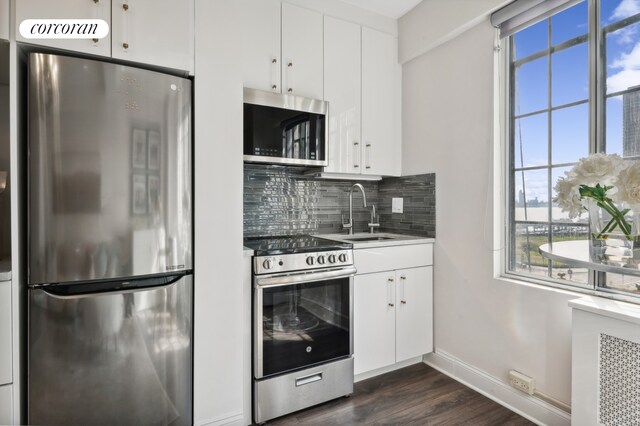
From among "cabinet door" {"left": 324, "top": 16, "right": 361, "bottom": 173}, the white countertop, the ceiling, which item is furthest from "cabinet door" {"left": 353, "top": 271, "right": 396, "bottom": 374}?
the ceiling

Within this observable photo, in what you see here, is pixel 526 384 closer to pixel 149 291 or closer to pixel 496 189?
pixel 496 189

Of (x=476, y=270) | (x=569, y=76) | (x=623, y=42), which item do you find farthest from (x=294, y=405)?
(x=623, y=42)

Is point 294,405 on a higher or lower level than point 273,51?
lower

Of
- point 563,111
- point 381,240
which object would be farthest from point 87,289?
point 563,111

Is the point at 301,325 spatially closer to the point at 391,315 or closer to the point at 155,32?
the point at 391,315

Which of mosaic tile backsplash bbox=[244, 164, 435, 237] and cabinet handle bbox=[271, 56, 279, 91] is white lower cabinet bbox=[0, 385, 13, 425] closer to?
mosaic tile backsplash bbox=[244, 164, 435, 237]

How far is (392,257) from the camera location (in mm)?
2455

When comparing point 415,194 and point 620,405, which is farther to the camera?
point 415,194

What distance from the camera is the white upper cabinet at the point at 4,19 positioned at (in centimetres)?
139

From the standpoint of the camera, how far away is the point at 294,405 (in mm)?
2002

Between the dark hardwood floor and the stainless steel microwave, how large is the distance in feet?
5.26

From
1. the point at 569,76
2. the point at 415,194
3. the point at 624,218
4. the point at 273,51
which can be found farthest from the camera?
the point at 415,194

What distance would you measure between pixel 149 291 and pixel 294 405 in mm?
1087

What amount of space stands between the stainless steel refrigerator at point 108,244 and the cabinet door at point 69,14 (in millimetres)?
74
